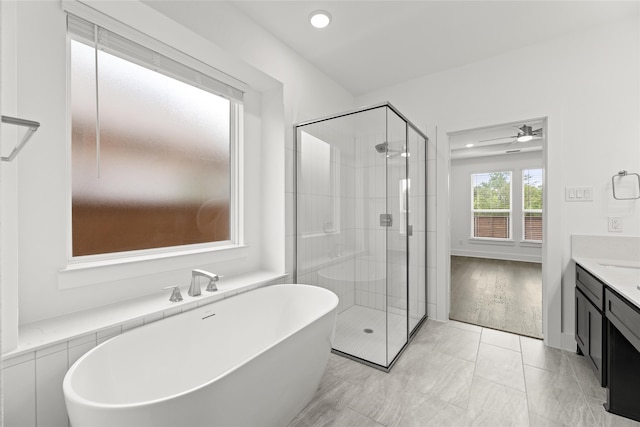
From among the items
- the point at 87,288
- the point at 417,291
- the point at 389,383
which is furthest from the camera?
the point at 417,291

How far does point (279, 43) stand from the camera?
2516 millimetres

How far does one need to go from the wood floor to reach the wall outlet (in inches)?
43.6

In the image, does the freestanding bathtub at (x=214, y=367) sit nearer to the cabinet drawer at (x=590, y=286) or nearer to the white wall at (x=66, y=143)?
the white wall at (x=66, y=143)

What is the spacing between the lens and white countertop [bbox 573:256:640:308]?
156 cm

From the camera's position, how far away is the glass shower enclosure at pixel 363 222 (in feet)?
7.74

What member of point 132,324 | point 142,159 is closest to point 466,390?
point 132,324

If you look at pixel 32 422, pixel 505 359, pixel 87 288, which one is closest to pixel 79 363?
pixel 32 422

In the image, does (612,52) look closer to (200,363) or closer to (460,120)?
(460,120)

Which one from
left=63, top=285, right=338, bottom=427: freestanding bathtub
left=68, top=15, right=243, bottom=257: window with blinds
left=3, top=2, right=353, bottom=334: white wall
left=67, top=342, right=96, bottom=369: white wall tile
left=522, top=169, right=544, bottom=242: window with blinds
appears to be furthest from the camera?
left=522, top=169, right=544, bottom=242: window with blinds

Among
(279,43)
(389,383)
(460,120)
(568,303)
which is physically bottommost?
(389,383)

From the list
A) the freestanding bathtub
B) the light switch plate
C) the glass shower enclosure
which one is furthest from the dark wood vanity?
the freestanding bathtub

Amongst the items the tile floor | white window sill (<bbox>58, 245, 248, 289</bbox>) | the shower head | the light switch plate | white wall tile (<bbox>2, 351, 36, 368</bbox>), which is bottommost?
the tile floor

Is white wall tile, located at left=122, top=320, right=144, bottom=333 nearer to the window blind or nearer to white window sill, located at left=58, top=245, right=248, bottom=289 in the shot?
white window sill, located at left=58, top=245, right=248, bottom=289

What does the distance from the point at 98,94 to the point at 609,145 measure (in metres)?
3.67
